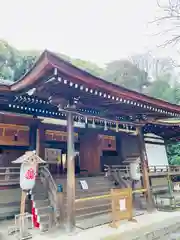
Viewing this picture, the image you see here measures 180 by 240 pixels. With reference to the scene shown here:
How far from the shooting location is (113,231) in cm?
539

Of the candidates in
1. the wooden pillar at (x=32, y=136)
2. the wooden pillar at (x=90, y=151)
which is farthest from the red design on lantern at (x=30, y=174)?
the wooden pillar at (x=90, y=151)

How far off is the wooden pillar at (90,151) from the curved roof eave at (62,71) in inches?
221

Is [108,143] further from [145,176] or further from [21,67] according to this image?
[21,67]

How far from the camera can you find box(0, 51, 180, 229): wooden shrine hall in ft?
16.9

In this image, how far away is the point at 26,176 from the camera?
5.50 m

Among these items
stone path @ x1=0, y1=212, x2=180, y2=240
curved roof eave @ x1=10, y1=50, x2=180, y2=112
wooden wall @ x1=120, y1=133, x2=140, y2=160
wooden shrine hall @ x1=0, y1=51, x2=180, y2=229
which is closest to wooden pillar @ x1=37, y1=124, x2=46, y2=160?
wooden shrine hall @ x1=0, y1=51, x2=180, y2=229

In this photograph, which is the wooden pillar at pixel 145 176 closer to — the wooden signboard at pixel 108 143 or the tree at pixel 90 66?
the wooden signboard at pixel 108 143

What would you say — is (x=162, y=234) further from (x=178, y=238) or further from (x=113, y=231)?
(x=113, y=231)

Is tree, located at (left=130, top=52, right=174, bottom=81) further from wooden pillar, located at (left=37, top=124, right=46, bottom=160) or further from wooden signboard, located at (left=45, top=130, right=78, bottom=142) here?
wooden pillar, located at (left=37, top=124, right=46, bottom=160)

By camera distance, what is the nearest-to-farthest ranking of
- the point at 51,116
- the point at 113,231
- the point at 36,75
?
the point at 36,75
the point at 113,231
the point at 51,116

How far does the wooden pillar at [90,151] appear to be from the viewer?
1168 centimetres

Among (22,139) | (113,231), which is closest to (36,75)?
(113,231)

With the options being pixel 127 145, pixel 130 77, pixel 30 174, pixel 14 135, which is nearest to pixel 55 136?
pixel 14 135

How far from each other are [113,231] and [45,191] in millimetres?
2642
